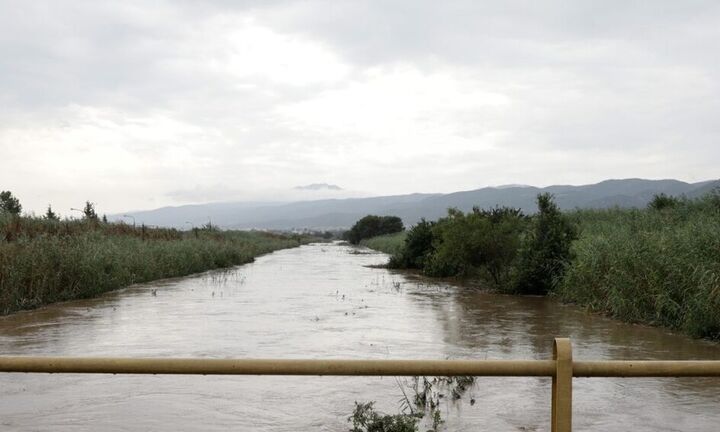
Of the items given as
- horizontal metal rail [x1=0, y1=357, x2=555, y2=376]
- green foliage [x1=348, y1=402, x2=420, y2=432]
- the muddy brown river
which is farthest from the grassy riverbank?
horizontal metal rail [x1=0, y1=357, x2=555, y2=376]

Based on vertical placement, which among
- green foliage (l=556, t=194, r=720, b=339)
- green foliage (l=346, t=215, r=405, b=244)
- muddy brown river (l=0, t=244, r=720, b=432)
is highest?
green foliage (l=346, t=215, r=405, b=244)

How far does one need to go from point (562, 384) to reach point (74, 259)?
16652mm

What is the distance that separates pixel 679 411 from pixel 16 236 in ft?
54.3

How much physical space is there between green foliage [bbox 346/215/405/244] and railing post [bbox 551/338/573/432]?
3252 inches

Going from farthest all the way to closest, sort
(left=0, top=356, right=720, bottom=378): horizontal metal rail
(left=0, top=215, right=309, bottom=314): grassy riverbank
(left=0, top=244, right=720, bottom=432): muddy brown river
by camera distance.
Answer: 1. (left=0, top=215, right=309, bottom=314): grassy riverbank
2. (left=0, top=244, right=720, bottom=432): muddy brown river
3. (left=0, top=356, right=720, bottom=378): horizontal metal rail

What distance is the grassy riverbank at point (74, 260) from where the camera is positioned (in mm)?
15617

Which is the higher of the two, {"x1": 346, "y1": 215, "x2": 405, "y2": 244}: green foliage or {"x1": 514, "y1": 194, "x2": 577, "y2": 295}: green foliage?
{"x1": 346, "y1": 215, "x2": 405, "y2": 244}: green foliage

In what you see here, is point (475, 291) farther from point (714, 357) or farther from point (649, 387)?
point (649, 387)

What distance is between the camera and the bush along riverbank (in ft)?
39.2

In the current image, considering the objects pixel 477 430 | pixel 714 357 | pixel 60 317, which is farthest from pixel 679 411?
pixel 60 317

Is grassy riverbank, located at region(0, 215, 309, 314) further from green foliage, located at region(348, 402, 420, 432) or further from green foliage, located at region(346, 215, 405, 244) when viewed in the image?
green foliage, located at region(346, 215, 405, 244)

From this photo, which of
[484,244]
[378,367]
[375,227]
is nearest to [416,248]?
[484,244]

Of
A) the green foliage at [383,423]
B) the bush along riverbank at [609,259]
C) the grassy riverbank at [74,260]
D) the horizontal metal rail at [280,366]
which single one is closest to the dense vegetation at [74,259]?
the grassy riverbank at [74,260]

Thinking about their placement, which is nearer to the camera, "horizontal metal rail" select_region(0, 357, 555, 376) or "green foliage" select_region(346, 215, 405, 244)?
"horizontal metal rail" select_region(0, 357, 555, 376)
